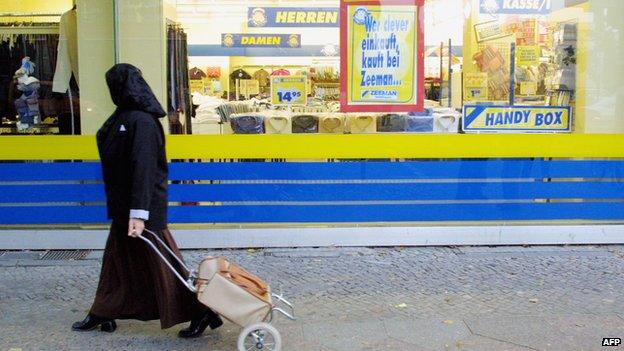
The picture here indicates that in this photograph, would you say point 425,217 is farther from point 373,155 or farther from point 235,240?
point 235,240

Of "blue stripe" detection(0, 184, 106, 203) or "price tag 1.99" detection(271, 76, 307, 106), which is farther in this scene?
"price tag 1.99" detection(271, 76, 307, 106)

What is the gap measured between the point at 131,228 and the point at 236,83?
10.2ft

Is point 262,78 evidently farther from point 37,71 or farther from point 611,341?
point 611,341

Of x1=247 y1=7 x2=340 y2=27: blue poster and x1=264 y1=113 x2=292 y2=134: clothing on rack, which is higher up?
x1=247 y1=7 x2=340 y2=27: blue poster

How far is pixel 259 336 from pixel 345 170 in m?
2.99

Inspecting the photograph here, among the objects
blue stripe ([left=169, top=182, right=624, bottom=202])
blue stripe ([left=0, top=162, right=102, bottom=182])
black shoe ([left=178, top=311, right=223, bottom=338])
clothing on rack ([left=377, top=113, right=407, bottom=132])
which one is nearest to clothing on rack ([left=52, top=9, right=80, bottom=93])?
blue stripe ([left=0, top=162, right=102, bottom=182])

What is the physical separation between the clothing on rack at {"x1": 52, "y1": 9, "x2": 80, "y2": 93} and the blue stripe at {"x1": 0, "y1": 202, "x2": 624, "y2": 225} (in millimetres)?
1258

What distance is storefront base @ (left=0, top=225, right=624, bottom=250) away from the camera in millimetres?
7172

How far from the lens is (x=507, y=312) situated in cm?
544

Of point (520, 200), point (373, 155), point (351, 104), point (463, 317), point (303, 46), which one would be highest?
point (303, 46)

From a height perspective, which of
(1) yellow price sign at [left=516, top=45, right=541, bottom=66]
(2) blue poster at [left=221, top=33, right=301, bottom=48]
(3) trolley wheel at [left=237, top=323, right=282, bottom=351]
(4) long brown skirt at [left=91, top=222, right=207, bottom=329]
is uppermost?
(2) blue poster at [left=221, top=33, right=301, bottom=48]

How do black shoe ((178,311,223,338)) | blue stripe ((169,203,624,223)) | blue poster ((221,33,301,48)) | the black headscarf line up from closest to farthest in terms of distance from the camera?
the black headscarf → black shoe ((178,311,223,338)) → blue stripe ((169,203,624,223)) → blue poster ((221,33,301,48))

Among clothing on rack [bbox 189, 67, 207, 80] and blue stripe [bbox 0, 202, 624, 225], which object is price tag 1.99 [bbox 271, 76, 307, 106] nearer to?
clothing on rack [bbox 189, 67, 207, 80]

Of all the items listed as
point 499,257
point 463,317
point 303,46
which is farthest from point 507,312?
point 303,46
